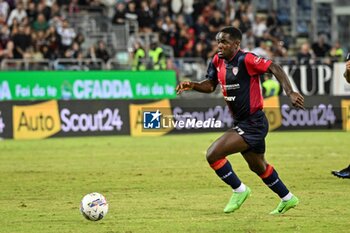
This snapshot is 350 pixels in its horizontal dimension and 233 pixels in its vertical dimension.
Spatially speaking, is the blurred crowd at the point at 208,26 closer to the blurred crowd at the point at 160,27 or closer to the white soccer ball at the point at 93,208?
the blurred crowd at the point at 160,27

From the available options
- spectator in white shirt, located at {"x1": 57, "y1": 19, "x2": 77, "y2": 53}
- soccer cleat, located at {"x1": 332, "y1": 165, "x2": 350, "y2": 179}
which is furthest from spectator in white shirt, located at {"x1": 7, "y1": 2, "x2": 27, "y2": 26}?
soccer cleat, located at {"x1": 332, "y1": 165, "x2": 350, "y2": 179}

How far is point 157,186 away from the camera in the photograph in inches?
588

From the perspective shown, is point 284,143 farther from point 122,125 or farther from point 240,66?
point 240,66

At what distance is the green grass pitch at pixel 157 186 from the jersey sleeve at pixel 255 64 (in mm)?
1719

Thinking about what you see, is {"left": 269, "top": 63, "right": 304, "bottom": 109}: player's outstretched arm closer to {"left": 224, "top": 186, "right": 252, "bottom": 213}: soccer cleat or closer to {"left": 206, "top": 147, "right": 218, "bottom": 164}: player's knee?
{"left": 206, "top": 147, "right": 218, "bottom": 164}: player's knee

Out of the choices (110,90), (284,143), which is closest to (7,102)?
(110,90)

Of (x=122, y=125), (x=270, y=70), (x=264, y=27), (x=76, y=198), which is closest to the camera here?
(x=270, y=70)

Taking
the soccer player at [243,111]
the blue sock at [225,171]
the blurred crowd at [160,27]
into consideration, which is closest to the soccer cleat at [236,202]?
the blue sock at [225,171]

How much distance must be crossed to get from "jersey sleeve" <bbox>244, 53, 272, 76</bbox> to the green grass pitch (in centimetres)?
172

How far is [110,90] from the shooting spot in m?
28.4

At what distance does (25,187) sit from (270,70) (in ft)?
17.6

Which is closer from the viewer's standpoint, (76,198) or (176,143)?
(76,198)

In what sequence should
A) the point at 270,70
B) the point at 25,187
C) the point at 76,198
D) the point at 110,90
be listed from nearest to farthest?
Answer: 1. the point at 270,70
2. the point at 76,198
3. the point at 25,187
4. the point at 110,90

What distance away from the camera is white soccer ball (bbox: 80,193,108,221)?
10867 mm
